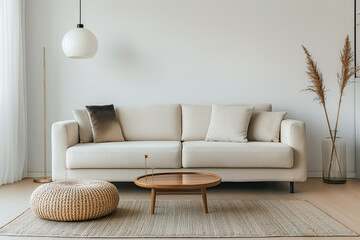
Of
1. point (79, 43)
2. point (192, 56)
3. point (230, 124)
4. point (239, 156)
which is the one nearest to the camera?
point (239, 156)

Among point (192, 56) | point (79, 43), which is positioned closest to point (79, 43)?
point (79, 43)

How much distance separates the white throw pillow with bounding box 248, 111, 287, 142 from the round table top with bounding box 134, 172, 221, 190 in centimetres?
109

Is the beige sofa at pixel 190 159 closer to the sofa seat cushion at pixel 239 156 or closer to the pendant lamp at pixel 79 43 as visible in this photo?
the sofa seat cushion at pixel 239 156

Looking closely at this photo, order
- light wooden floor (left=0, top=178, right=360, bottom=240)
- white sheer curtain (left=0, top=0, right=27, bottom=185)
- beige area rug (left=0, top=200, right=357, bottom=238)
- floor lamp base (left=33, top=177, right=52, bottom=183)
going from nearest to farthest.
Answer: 1. beige area rug (left=0, top=200, right=357, bottom=238)
2. light wooden floor (left=0, top=178, right=360, bottom=240)
3. white sheer curtain (left=0, top=0, right=27, bottom=185)
4. floor lamp base (left=33, top=177, right=52, bottom=183)

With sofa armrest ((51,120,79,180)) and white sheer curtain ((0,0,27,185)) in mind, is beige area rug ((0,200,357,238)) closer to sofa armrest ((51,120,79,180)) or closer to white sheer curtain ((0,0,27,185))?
sofa armrest ((51,120,79,180))

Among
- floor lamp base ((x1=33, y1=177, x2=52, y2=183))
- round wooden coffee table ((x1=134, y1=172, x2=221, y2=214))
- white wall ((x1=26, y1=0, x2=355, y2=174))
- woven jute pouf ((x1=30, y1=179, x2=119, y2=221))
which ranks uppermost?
white wall ((x1=26, y1=0, x2=355, y2=174))

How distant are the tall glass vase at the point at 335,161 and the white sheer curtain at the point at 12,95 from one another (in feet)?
11.4

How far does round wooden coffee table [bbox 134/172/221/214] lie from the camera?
2.93m

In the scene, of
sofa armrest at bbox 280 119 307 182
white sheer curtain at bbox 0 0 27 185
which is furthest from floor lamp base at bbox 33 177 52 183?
sofa armrest at bbox 280 119 307 182

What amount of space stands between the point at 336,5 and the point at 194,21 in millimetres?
1697

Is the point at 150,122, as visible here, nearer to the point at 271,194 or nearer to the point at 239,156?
the point at 239,156

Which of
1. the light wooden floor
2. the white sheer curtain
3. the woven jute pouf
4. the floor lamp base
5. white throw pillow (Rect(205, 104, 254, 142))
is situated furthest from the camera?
the floor lamp base

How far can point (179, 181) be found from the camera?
3.10 metres

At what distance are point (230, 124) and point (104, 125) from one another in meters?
1.32
